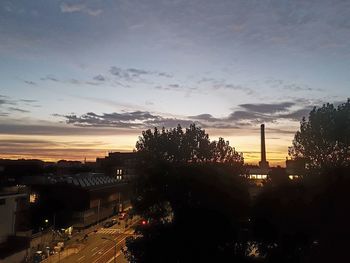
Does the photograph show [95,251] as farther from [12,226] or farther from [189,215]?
[189,215]

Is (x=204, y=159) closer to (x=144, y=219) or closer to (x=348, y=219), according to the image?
(x=144, y=219)

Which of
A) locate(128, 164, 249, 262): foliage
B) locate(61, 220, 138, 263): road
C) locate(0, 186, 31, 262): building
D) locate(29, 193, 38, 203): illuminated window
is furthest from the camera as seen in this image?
locate(29, 193, 38, 203): illuminated window

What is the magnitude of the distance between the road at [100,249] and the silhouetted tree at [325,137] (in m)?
32.1

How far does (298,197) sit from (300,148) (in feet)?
53.5

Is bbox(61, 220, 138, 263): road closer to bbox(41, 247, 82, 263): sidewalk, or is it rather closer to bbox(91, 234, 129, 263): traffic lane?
bbox(91, 234, 129, 263): traffic lane

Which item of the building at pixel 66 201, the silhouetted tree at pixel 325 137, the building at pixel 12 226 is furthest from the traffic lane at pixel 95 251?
the silhouetted tree at pixel 325 137

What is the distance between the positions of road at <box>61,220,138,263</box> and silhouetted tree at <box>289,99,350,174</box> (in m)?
32.1

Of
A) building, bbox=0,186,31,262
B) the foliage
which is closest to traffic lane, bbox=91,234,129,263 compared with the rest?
building, bbox=0,186,31,262

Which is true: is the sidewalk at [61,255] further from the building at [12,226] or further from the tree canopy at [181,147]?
the tree canopy at [181,147]

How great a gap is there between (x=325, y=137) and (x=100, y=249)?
142 ft

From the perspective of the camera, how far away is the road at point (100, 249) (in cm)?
6528

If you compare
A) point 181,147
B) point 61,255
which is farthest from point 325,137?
point 61,255

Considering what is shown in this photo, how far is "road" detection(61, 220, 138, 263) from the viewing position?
214 feet

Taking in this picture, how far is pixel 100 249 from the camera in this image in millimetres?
73438
